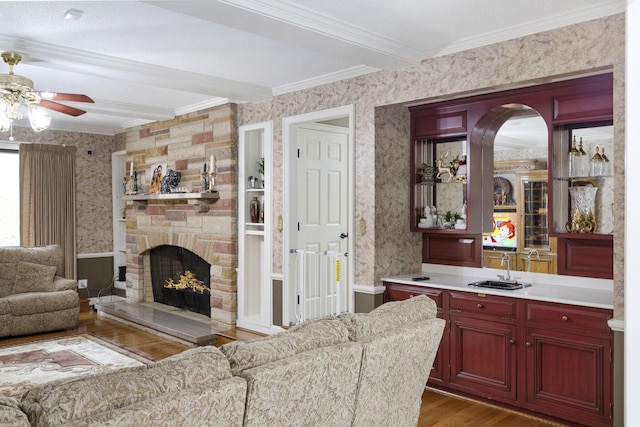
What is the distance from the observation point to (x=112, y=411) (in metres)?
1.48

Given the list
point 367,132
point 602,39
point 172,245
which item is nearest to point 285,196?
point 367,132

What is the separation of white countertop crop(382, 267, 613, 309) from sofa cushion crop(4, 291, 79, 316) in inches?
156

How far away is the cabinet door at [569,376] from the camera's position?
3318mm

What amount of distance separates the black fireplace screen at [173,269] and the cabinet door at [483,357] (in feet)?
11.4

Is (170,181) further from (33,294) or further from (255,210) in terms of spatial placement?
(33,294)

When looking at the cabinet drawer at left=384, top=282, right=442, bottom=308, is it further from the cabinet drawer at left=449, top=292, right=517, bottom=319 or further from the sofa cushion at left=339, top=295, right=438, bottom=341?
the sofa cushion at left=339, top=295, right=438, bottom=341

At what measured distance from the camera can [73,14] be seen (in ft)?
10.9

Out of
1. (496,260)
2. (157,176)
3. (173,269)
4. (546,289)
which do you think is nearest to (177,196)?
(157,176)

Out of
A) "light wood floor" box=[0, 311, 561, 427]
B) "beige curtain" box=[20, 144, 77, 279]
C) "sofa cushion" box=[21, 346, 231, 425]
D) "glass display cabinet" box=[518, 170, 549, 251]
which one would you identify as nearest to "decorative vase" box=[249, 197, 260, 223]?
"light wood floor" box=[0, 311, 561, 427]

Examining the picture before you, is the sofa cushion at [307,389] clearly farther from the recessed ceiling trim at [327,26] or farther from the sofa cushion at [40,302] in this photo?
the sofa cushion at [40,302]

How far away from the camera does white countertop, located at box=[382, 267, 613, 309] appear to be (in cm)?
346

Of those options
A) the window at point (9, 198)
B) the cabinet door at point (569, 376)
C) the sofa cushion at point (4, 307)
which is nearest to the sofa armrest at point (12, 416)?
the cabinet door at point (569, 376)

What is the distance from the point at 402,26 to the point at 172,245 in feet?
14.8

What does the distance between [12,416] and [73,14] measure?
276cm
